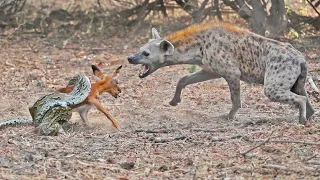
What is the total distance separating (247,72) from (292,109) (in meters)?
0.73

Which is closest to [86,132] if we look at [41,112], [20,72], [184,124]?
[41,112]

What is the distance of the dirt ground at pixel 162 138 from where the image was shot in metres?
6.05

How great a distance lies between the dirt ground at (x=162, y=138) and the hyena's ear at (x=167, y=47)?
0.66m

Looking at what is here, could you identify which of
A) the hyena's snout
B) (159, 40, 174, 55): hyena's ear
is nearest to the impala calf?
the hyena's snout

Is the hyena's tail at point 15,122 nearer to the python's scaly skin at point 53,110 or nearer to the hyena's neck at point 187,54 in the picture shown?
the python's scaly skin at point 53,110

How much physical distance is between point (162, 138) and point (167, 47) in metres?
1.62

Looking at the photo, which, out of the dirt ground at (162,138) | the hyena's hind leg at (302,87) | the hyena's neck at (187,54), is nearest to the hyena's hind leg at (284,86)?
the hyena's hind leg at (302,87)

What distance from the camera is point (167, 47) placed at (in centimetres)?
848

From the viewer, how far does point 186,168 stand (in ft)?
20.2

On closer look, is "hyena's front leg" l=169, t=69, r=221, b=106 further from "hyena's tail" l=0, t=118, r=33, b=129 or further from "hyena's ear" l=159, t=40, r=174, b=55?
"hyena's tail" l=0, t=118, r=33, b=129

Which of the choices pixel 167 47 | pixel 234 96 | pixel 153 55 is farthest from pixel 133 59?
pixel 234 96

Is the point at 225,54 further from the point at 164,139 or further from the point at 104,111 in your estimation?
the point at 164,139

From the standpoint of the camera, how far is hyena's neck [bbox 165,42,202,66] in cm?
851

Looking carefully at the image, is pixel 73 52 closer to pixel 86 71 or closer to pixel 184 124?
pixel 86 71
